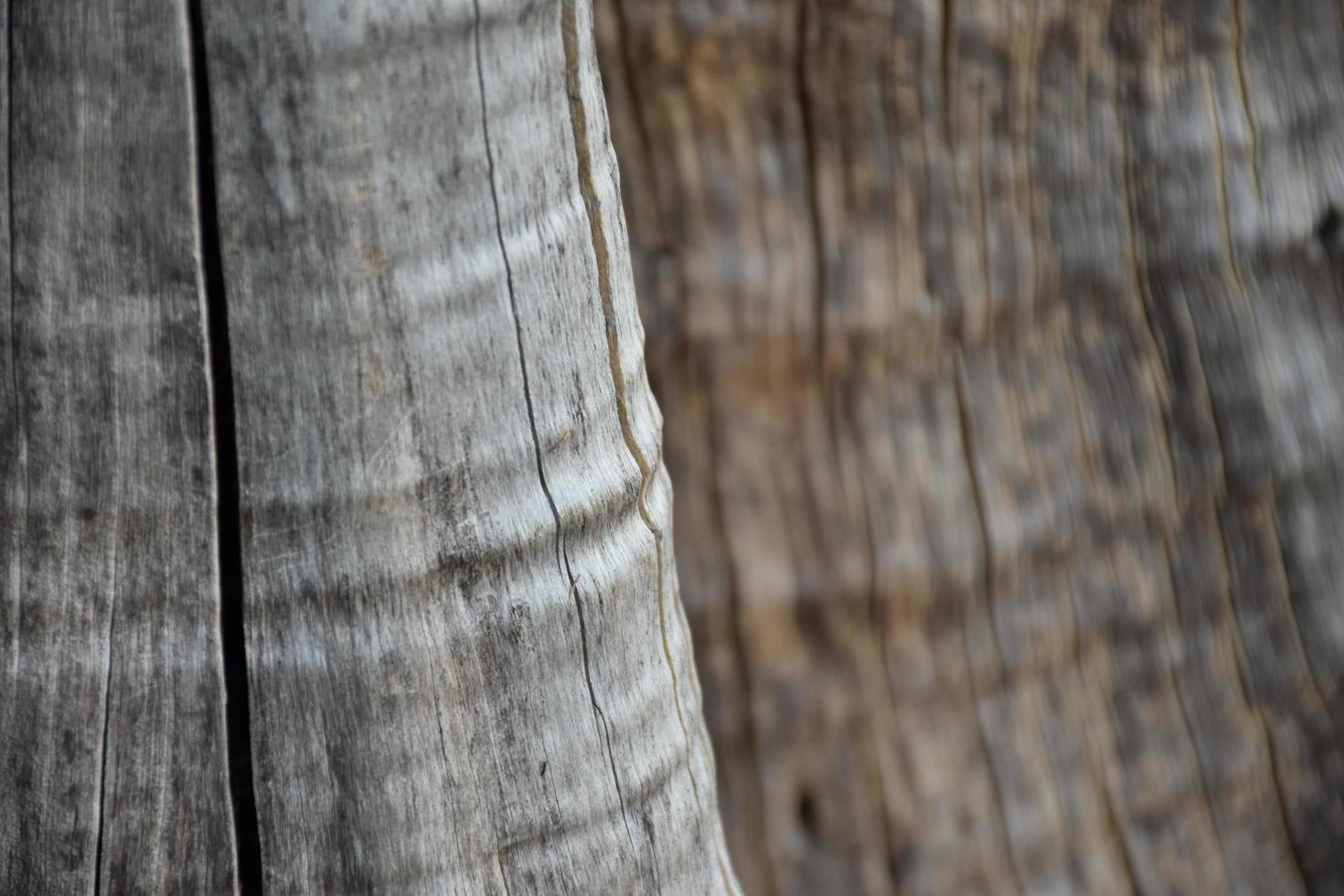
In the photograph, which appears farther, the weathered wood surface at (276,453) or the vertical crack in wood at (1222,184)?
the vertical crack in wood at (1222,184)

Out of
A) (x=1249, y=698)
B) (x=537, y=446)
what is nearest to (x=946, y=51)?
(x=537, y=446)

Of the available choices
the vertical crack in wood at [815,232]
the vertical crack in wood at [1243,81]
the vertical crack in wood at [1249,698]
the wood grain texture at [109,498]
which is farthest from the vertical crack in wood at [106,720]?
the vertical crack in wood at [1243,81]

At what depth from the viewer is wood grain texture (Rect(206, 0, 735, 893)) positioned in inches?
35.4

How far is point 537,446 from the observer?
0.98 meters

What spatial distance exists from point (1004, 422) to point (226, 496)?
1.24 metres

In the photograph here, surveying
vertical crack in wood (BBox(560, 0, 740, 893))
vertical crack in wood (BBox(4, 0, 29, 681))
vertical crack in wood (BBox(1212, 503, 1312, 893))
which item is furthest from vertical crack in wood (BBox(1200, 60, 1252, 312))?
vertical crack in wood (BBox(4, 0, 29, 681))

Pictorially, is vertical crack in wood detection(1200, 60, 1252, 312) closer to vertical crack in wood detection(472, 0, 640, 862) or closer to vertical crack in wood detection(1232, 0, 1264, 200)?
vertical crack in wood detection(1232, 0, 1264, 200)

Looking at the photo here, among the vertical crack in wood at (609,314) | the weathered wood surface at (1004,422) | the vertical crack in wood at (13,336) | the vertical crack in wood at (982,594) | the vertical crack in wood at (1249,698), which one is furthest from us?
the vertical crack in wood at (1249,698)

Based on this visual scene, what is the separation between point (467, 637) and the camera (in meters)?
0.95

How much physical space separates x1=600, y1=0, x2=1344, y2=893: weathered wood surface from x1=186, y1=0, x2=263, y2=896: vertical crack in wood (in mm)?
789

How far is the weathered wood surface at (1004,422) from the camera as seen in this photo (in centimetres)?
165

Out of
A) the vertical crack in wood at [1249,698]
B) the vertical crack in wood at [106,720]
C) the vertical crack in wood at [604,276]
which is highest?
the vertical crack in wood at [604,276]

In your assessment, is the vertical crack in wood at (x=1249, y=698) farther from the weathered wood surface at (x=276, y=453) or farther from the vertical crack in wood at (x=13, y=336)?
the vertical crack in wood at (x=13, y=336)

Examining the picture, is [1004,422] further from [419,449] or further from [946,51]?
[419,449]
